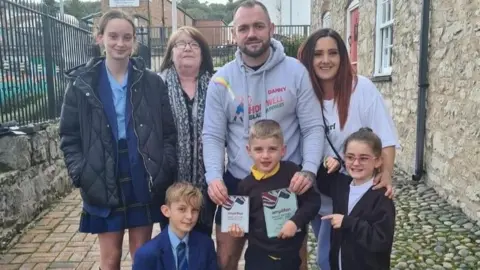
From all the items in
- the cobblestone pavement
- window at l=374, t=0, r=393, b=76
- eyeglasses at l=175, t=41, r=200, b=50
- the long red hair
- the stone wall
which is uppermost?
window at l=374, t=0, r=393, b=76

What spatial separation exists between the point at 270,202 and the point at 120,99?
3.46 ft

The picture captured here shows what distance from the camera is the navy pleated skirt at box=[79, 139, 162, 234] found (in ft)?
8.78

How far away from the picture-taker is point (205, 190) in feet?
9.48

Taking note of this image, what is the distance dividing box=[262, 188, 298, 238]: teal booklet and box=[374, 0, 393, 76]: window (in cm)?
627

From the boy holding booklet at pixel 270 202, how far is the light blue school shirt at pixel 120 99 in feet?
2.46

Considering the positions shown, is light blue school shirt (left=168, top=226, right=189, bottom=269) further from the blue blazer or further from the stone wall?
the stone wall

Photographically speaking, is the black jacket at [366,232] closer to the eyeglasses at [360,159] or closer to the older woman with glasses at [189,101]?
the eyeglasses at [360,159]

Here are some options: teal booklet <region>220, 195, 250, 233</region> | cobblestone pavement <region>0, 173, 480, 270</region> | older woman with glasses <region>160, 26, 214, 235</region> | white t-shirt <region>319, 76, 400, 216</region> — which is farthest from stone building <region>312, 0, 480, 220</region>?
teal booklet <region>220, 195, 250, 233</region>

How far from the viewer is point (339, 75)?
2621 millimetres

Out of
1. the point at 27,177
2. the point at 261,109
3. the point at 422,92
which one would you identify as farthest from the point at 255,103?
the point at 422,92

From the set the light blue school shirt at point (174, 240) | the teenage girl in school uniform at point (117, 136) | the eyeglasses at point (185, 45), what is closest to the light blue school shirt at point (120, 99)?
the teenage girl in school uniform at point (117, 136)

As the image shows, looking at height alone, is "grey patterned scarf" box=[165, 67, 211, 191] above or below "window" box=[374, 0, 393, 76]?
below

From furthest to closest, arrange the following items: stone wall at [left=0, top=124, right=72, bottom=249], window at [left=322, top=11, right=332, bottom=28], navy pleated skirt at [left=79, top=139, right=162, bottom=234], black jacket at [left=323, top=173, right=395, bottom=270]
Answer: window at [left=322, top=11, right=332, bottom=28] < stone wall at [left=0, top=124, right=72, bottom=249] < navy pleated skirt at [left=79, top=139, right=162, bottom=234] < black jacket at [left=323, top=173, right=395, bottom=270]

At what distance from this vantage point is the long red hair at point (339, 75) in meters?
2.60
